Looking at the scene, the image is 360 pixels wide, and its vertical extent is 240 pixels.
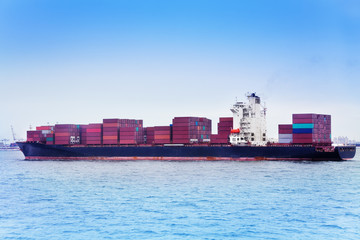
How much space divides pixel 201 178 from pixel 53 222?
20.1 meters

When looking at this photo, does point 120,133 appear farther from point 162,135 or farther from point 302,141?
point 302,141

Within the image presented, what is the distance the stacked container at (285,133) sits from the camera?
2655 inches

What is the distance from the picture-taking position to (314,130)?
214 feet

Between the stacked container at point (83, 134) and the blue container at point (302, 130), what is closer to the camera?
the blue container at point (302, 130)

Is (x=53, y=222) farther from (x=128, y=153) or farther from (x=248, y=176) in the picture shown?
(x=128, y=153)

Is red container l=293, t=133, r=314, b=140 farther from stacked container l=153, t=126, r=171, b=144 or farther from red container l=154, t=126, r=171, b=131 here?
red container l=154, t=126, r=171, b=131

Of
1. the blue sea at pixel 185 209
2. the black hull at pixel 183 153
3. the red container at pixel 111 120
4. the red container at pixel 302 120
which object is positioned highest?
the red container at pixel 111 120

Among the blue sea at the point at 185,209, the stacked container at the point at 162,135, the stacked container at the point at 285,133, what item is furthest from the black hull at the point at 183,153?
the blue sea at the point at 185,209

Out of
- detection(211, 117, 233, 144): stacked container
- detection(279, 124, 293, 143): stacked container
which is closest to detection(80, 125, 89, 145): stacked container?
detection(211, 117, 233, 144): stacked container

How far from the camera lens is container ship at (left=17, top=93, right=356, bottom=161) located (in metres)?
65.3

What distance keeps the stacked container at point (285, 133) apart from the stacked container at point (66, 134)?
40247mm

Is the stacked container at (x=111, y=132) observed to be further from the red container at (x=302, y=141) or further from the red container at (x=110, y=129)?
the red container at (x=302, y=141)

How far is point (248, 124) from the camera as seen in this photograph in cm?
7038

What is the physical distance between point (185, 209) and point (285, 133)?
45580 millimetres
